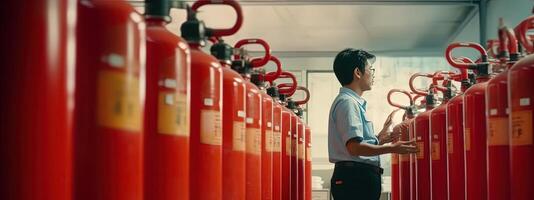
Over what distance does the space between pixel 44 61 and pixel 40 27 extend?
0.05m

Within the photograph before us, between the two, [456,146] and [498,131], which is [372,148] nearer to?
[456,146]

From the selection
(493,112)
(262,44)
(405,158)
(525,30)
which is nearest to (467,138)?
(493,112)

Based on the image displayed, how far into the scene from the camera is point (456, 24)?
6707mm

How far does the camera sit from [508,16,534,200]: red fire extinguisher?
197cm

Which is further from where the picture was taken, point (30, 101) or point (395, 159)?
point (395, 159)

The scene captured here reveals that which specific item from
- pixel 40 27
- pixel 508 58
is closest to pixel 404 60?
pixel 508 58

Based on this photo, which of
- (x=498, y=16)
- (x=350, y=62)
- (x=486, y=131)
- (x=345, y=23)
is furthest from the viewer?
(x=345, y=23)

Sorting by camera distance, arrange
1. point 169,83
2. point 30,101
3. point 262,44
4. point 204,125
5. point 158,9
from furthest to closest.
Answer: point 262,44 < point 204,125 < point 158,9 < point 169,83 < point 30,101

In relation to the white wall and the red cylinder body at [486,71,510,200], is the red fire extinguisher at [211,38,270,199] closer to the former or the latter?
the red cylinder body at [486,71,510,200]

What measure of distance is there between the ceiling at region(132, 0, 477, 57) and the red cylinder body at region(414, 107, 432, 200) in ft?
5.71

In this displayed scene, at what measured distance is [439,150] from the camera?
3533 millimetres

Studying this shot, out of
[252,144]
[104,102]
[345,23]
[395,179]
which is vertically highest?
[345,23]

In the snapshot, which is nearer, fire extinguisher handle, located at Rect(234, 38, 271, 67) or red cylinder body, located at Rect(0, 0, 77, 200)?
red cylinder body, located at Rect(0, 0, 77, 200)

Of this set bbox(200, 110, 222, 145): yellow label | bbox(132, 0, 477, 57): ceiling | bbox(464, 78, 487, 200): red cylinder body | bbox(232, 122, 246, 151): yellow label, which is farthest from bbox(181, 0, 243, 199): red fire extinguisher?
bbox(132, 0, 477, 57): ceiling
